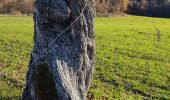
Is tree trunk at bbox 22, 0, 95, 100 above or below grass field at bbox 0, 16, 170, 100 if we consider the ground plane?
above

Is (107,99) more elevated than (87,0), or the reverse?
(87,0)

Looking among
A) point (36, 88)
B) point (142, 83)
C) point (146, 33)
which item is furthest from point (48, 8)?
point (146, 33)

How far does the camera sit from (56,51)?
8039mm

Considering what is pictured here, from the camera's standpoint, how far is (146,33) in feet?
109

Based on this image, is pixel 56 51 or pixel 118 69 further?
pixel 118 69

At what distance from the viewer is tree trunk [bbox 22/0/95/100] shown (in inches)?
312

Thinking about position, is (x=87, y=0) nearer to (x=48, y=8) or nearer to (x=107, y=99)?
(x=48, y=8)

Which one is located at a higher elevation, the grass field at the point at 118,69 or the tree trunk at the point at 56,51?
the tree trunk at the point at 56,51

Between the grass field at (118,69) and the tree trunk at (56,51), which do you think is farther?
the grass field at (118,69)

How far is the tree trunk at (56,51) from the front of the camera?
792 cm

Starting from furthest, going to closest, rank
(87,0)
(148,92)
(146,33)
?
(146,33), (148,92), (87,0)

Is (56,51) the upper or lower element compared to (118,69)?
upper

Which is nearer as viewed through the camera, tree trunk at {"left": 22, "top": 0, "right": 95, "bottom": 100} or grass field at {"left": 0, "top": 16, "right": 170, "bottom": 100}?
tree trunk at {"left": 22, "top": 0, "right": 95, "bottom": 100}

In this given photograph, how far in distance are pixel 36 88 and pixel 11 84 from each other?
15.3 feet
